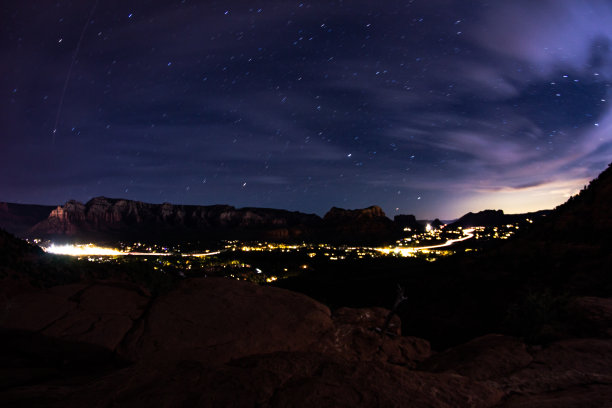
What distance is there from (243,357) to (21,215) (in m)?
255

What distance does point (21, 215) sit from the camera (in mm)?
187500

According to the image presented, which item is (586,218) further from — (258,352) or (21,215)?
(21,215)

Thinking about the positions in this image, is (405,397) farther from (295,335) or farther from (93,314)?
(93,314)

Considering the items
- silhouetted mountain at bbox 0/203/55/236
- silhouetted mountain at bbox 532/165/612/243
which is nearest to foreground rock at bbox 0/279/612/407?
silhouetted mountain at bbox 532/165/612/243

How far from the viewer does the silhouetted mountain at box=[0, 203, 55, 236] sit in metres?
176

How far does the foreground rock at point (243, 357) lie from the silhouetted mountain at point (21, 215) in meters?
221

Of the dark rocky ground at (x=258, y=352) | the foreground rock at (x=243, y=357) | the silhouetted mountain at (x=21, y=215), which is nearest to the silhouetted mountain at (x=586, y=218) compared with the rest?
the dark rocky ground at (x=258, y=352)

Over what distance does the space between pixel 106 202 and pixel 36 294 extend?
221180mm

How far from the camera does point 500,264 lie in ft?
123

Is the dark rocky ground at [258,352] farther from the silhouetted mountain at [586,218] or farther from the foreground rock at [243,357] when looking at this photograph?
the silhouetted mountain at [586,218]

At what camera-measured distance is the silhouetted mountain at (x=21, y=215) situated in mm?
175750

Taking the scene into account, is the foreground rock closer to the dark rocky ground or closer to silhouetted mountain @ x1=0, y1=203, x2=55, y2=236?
the dark rocky ground

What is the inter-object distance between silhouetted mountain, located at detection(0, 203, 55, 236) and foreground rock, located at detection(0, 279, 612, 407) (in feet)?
726

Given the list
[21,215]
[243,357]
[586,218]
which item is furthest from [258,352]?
[21,215]
